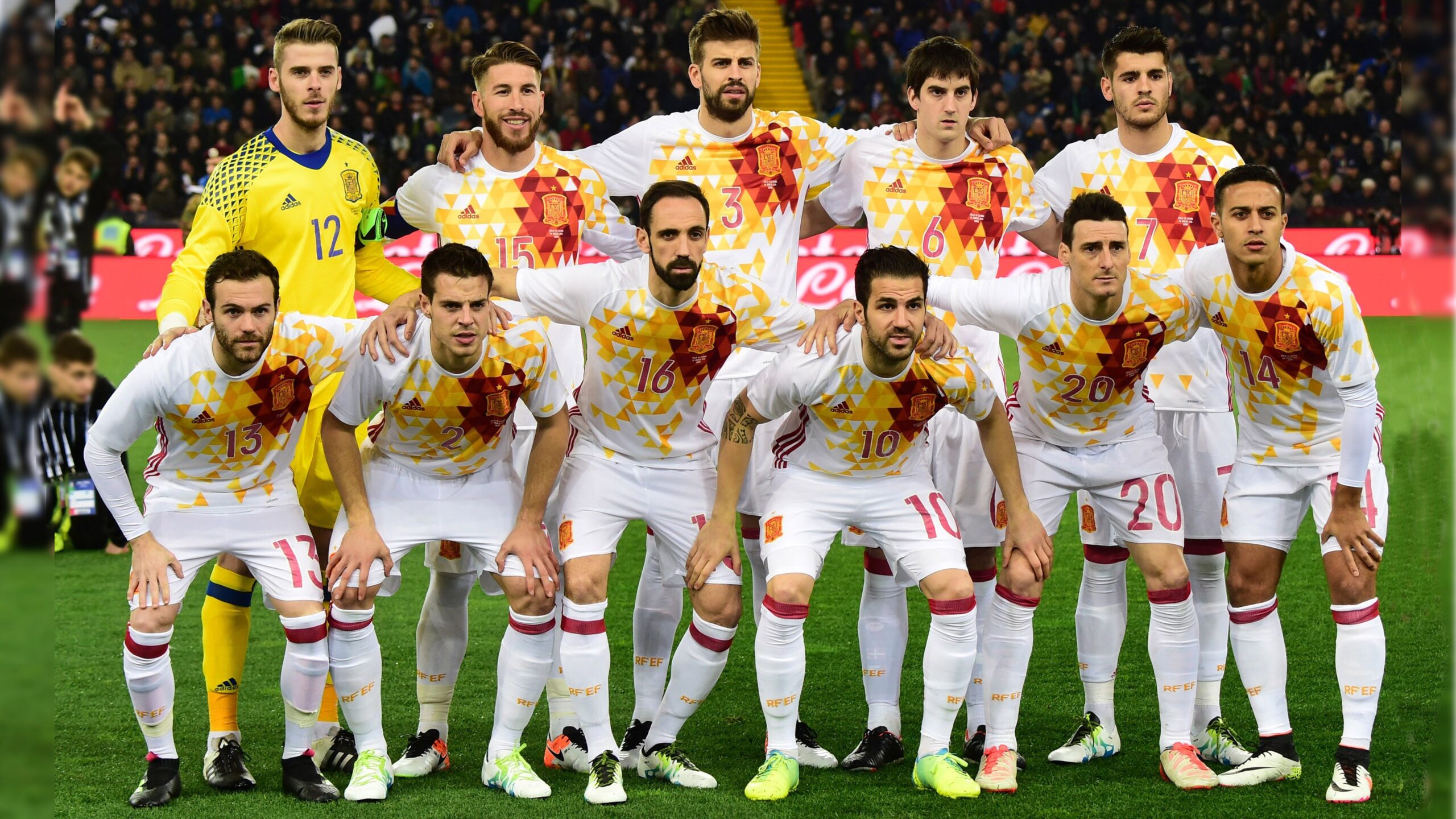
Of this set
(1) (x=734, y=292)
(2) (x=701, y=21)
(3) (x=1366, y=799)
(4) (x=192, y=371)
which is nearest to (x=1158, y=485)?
(3) (x=1366, y=799)

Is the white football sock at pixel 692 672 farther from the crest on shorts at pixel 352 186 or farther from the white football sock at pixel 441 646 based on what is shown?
the crest on shorts at pixel 352 186

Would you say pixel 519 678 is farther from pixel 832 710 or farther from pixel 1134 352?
pixel 1134 352

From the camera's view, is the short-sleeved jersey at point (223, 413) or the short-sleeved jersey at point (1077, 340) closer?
the short-sleeved jersey at point (223, 413)

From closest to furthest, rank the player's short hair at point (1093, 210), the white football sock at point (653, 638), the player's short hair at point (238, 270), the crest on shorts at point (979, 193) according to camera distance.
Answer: the player's short hair at point (238, 270) → the player's short hair at point (1093, 210) → the white football sock at point (653, 638) → the crest on shorts at point (979, 193)

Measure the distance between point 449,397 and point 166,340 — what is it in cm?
95

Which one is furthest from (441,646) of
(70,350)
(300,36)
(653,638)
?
(70,350)

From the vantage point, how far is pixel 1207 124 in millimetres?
19344

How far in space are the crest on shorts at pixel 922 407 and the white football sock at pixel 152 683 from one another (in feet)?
8.40

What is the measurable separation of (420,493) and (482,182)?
52.6 inches

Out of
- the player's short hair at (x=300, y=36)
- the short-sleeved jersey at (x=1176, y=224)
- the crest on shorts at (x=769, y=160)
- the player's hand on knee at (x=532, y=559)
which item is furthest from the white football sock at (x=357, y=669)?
the short-sleeved jersey at (x=1176, y=224)

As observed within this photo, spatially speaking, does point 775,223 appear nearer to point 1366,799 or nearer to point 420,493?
point 420,493

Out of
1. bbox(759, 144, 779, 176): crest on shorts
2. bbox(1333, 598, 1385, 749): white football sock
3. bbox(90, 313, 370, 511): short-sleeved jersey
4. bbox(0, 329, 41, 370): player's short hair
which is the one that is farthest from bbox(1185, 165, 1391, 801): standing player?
bbox(0, 329, 41, 370): player's short hair

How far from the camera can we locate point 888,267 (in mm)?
4797

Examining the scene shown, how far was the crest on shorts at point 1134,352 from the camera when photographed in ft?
16.6
